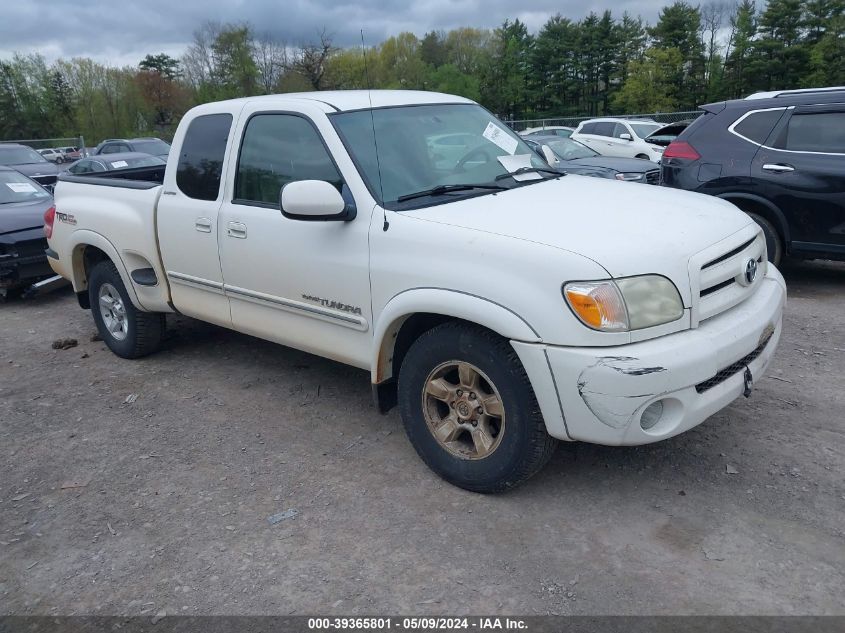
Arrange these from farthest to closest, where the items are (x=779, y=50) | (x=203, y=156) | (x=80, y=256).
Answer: (x=779, y=50)
(x=80, y=256)
(x=203, y=156)

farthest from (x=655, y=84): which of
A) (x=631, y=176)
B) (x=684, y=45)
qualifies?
(x=631, y=176)

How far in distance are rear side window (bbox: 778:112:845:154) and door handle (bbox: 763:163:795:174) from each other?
198 millimetres

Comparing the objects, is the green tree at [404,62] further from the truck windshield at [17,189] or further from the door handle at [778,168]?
the door handle at [778,168]

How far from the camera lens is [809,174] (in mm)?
6547

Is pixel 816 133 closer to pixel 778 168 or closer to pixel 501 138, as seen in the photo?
pixel 778 168

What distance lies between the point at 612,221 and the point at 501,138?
1.42 metres

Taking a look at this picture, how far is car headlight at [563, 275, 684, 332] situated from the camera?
294 centimetres

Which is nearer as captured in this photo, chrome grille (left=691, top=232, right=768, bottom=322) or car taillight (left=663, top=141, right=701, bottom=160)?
chrome grille (left=691, top=232, right=768, bottom=322)

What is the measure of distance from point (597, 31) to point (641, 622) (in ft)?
222

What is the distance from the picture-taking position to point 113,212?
5430 mm

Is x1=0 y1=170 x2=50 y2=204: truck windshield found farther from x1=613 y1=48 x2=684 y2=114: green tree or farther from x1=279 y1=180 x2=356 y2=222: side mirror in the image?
x1=613 y1=48 x2=684 y2=114: green tree

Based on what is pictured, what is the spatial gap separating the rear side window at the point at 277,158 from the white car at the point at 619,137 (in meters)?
14.6

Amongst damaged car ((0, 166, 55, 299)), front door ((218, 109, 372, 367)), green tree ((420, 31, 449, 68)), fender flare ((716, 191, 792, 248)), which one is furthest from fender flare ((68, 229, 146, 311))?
green tree ((420, 31, 449, 68))

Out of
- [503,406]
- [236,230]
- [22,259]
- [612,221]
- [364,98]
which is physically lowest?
[22,259]
